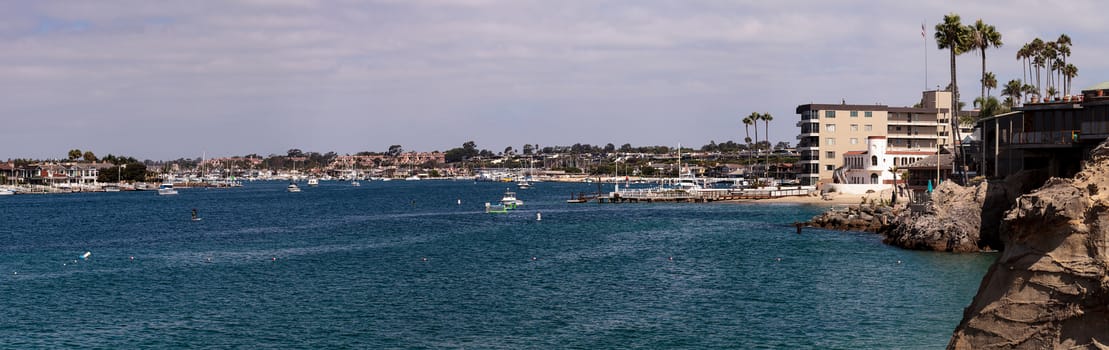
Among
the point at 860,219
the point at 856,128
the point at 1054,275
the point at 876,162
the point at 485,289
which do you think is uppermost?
the point at 856,128

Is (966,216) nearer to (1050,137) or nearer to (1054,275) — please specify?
(1050,137)

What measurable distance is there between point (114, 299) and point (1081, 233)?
43.3 metres

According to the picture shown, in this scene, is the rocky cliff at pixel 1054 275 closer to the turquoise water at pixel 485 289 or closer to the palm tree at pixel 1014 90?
the turquoise water at pixel 485 289

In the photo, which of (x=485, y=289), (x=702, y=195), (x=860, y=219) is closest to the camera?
(x=485, y=289)

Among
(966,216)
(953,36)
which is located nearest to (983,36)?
(953,36)

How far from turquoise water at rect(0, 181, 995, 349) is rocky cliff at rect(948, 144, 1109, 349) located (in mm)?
11748

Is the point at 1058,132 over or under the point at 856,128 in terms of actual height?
under

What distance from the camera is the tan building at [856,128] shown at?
146 meters

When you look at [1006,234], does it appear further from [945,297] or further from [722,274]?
[722,274]

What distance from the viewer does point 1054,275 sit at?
66.2 ft

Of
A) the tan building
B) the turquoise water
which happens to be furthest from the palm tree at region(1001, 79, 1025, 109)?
the turquoise water

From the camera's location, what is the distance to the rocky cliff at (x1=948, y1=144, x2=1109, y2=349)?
65.0 ft

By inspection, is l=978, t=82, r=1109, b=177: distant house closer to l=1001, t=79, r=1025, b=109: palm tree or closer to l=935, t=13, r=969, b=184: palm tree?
l=935, t=13, r=969, b=184: palm tree

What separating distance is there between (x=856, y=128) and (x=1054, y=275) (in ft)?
440
